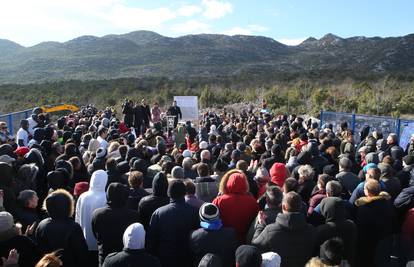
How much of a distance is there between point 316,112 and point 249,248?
2765 centimetres

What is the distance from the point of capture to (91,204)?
18.6 feet

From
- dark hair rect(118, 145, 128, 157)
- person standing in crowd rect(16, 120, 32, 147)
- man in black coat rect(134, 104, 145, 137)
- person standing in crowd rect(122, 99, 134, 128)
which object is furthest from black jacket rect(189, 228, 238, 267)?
man in black coat rect(134, 104, 145, 137)

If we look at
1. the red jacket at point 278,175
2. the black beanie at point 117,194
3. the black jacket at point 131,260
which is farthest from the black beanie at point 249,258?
the red jacket at point 278,175

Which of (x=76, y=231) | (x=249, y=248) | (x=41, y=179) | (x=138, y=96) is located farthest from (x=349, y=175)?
(x=138, y=96)

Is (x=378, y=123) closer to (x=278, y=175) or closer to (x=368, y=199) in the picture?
(x=278, y=175)

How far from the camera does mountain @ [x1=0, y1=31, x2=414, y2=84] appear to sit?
9981cm

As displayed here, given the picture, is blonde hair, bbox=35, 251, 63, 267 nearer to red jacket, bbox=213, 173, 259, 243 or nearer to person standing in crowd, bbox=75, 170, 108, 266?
person standing in crowd, bbox=75, 170, 108, 266

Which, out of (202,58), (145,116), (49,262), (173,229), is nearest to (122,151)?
(173,229)

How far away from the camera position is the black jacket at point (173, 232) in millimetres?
5012

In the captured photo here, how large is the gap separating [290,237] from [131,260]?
1.68m

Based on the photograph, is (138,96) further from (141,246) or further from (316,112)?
(141,246)

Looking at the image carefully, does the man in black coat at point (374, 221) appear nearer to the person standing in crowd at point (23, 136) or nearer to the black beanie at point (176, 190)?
the black beanie at point (176, 190)

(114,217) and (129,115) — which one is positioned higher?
(114,217)

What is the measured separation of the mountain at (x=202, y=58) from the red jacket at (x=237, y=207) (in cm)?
7489
